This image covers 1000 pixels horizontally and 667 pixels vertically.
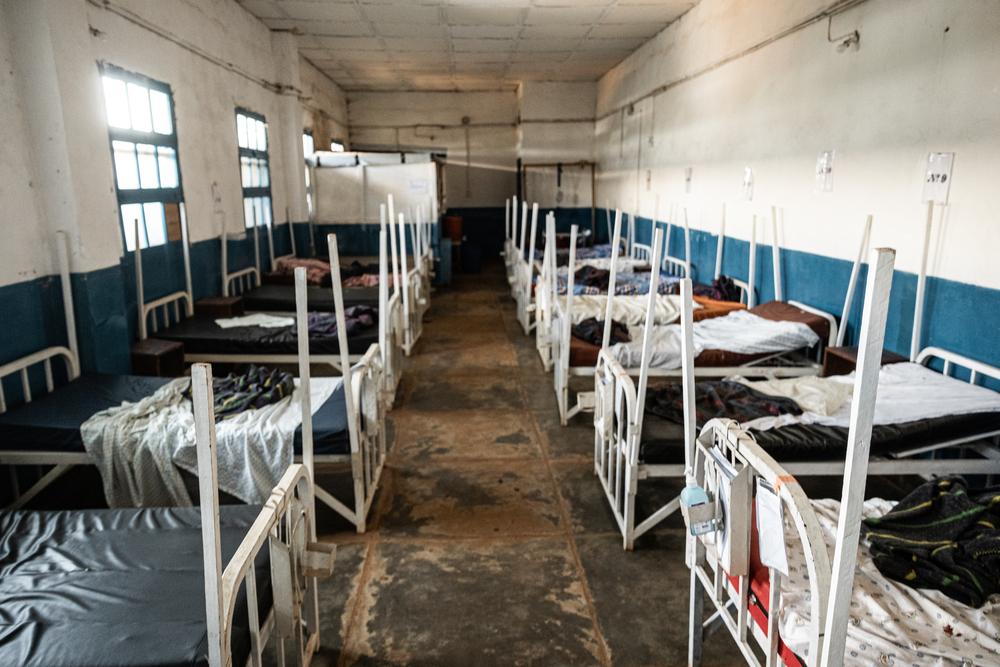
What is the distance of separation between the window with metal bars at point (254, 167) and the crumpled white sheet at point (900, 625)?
20.5ft

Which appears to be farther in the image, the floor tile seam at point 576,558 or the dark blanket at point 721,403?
the dark blanket at point 721,403

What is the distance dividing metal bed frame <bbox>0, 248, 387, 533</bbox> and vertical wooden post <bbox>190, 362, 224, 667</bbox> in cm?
107

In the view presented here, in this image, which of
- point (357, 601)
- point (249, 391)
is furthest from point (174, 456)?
point (357, 601)

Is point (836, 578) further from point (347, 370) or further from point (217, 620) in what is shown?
point (347, 370)

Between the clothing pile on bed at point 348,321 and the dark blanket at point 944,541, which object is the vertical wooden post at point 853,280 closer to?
the dark blanket at point 944,541

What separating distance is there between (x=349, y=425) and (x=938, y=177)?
3073 mm

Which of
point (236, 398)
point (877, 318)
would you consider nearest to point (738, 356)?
point (236, 398)

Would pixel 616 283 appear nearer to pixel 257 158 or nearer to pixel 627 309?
pixel 627 309

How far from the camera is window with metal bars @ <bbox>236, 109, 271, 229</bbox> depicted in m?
6.64

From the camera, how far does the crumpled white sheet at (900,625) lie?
1.49m

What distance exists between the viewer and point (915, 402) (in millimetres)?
2809

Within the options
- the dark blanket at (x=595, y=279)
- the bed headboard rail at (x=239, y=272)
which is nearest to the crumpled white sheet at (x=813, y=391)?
the dark blanket at (x=595, y=279)

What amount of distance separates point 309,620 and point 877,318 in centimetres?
193

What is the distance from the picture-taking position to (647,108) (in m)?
8.40
